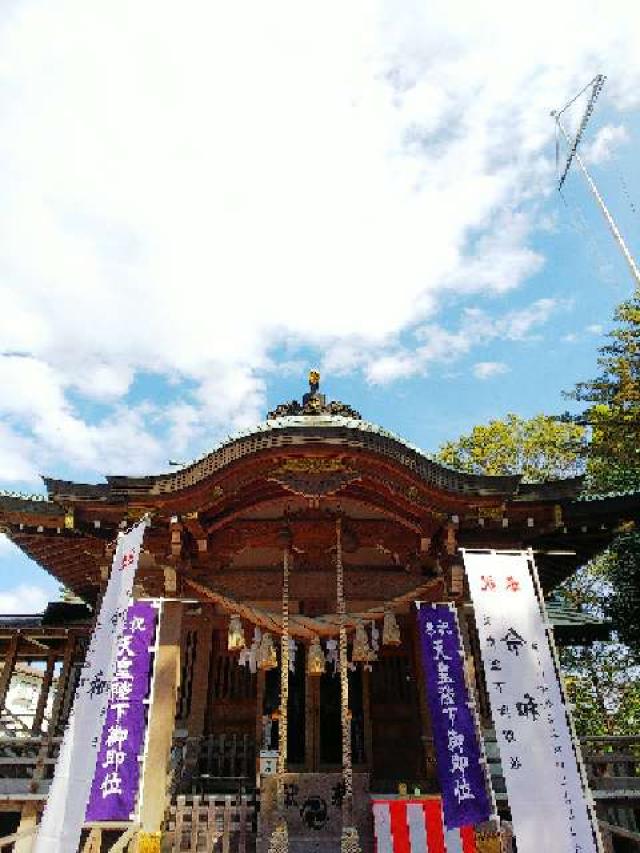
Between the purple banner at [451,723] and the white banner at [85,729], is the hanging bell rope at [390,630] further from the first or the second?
the white banner at [85,729]

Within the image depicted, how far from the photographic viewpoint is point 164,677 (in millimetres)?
8484

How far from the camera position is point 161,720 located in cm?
820

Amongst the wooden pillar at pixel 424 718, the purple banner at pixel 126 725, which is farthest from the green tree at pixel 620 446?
the purple banner at pixel 126 725

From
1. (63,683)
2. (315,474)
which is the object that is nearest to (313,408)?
(315,474)

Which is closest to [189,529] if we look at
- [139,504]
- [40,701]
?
[139,504]

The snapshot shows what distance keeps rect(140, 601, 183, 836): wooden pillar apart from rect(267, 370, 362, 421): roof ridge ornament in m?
4.21

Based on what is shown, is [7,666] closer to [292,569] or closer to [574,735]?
[292,569]

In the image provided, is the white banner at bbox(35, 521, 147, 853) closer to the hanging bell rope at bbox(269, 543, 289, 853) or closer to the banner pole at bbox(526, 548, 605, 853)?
the hanging bell rope at bbox(269, 543, 289, 853)

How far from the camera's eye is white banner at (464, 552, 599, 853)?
20.5 feet

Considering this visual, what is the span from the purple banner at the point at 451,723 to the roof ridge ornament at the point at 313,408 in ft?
13.3

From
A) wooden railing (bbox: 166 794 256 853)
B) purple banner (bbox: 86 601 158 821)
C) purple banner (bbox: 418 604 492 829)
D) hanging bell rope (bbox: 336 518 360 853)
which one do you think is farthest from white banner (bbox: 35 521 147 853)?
purple banner (bbox: 418 604 492 829)

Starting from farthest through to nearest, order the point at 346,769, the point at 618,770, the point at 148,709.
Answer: the point at 618,770, the point at 148,709, the point at 346,769

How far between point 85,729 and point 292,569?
4.60 meters

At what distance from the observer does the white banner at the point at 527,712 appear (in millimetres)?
6246
